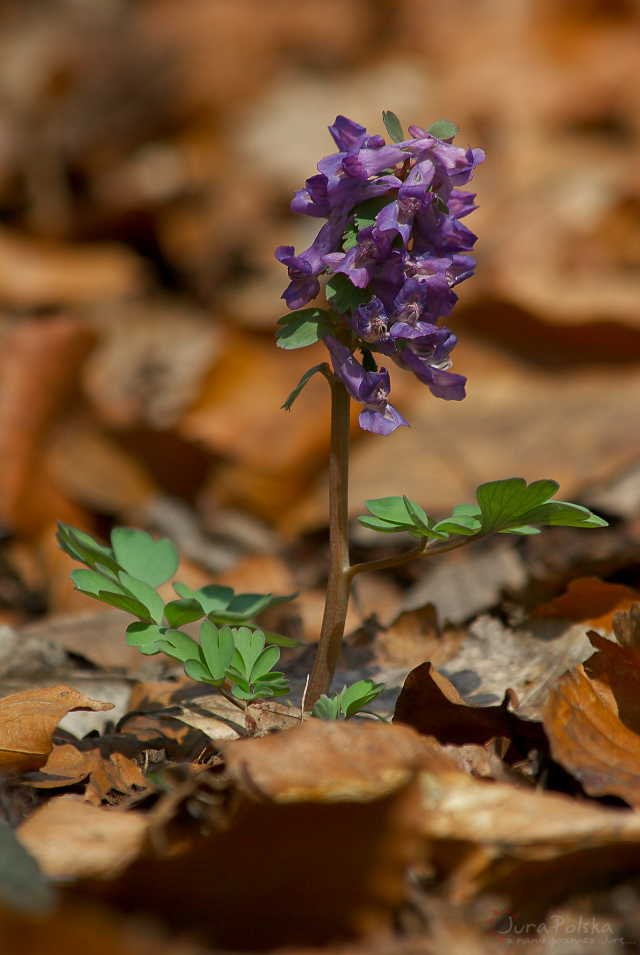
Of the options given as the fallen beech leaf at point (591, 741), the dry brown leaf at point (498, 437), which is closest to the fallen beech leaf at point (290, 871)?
the fallen beech leaf at point (591, 741)

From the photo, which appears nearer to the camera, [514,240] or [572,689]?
[572,689]

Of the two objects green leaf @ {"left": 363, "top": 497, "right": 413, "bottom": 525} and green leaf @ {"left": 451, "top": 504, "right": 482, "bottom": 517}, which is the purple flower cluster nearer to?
green leaf @ {"left": 363, "top": 497, "right": 413, "bottom": 525}

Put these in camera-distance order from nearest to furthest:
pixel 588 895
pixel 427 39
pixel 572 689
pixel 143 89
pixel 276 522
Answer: pixel 588 895
pixel 572 689
pixel 276 522
pixel 143 89
pixel 427 39

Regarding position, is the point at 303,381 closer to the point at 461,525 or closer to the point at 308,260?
the point at 308,260

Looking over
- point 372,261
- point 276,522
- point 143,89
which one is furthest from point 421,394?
point 143,89

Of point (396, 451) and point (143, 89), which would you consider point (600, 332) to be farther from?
point (143, 89)

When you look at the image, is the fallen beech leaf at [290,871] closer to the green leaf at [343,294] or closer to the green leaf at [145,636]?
the green leaf at [145,636]
